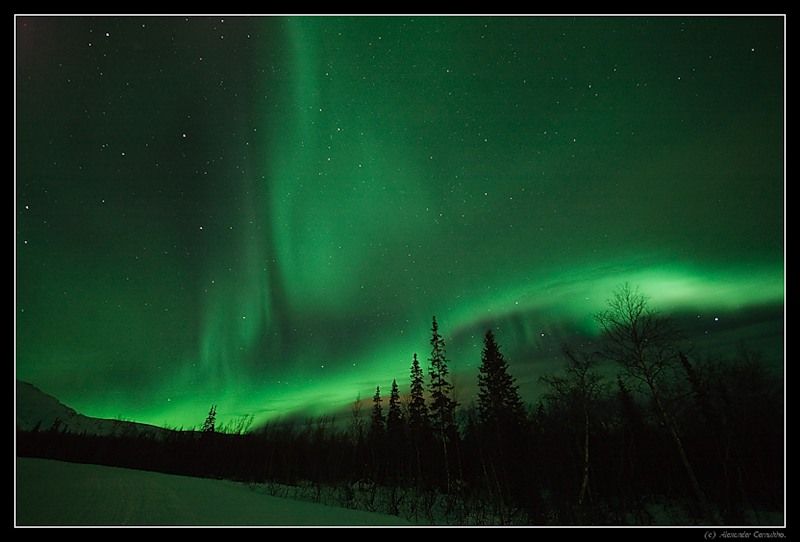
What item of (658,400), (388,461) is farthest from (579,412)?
(388,461)

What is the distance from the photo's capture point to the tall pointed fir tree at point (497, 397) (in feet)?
88.5

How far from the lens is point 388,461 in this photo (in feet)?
94.8

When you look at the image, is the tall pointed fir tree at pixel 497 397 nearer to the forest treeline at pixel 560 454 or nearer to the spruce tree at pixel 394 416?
the forest treeline at pixel 560 454

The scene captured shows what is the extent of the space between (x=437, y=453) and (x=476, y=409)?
4.99m

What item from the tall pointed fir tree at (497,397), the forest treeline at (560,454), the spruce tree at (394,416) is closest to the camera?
the forest treeline at (560,454)

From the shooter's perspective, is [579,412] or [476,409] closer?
[579,412]

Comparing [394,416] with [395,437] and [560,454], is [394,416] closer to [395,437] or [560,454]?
[395,437]

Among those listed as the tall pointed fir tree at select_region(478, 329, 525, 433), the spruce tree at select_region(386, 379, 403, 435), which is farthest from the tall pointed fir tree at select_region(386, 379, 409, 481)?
the tall pointed fir tree at select_region(478, 329, 525, 433)

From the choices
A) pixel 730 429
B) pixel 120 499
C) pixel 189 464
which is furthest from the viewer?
pixel 189 464

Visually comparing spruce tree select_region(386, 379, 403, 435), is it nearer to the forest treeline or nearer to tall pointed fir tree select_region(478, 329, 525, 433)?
the forest treeline

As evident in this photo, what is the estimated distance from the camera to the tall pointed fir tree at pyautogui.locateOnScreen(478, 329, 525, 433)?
2698 cm

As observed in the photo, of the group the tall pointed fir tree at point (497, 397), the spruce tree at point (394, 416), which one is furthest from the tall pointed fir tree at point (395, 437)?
the tall pointed fir tree at point (497, 397)

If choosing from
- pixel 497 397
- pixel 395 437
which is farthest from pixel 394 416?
pixel 497 397
